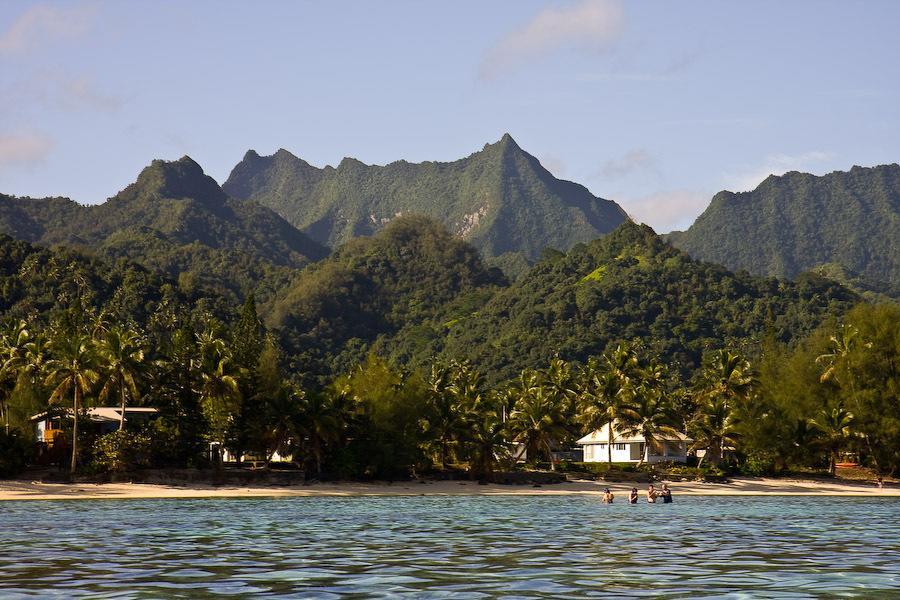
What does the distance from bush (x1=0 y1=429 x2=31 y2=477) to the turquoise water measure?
14.4 m

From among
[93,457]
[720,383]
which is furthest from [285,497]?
[720,383]

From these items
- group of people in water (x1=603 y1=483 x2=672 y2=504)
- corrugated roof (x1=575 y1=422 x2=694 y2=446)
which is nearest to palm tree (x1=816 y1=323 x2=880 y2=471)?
corrugated roof (x1=575 y1=422 x2=694 y2=446)

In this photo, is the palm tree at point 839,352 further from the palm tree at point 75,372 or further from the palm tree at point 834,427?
the palm tree at point 75,372

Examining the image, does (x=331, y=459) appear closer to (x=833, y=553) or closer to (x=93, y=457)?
(x=93, y=457)

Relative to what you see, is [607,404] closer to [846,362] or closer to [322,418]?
[846,362]

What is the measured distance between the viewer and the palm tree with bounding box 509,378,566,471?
366 ft

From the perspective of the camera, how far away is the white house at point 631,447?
121 m

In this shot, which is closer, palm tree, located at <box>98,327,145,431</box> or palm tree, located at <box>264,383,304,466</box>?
palm tree, located at <box>98,327,145,431</box>

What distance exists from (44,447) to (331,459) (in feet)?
82.3

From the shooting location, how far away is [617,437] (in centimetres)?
12381

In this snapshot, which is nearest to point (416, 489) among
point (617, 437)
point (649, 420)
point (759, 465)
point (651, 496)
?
point (651, 496)

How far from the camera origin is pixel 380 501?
260ft

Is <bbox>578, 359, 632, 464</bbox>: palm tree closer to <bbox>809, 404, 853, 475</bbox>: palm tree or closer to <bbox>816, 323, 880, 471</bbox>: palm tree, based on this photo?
<bbox>809, 404, 853, 475</bbox>: palm tree

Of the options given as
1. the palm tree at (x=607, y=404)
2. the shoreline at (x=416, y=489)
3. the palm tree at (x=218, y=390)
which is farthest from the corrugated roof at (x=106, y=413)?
the palm tree at (x=607, y=404)
